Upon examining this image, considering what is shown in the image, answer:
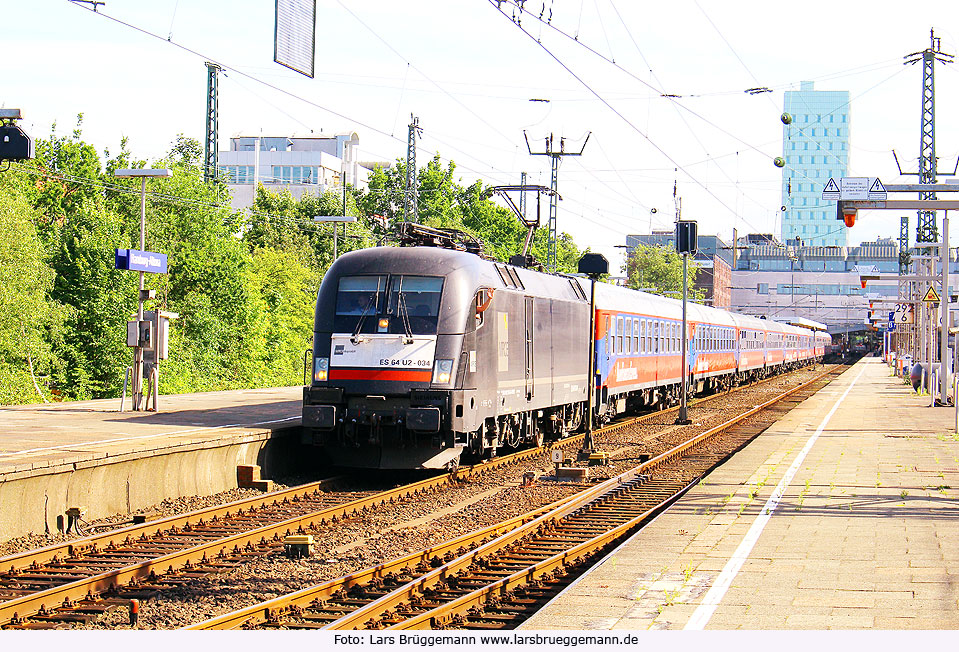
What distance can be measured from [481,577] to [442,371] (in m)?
5.81

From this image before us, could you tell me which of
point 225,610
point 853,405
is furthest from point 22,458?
point 853,405

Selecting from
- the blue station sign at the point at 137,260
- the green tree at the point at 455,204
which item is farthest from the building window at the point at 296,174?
the blue station sign at the point at 137,260

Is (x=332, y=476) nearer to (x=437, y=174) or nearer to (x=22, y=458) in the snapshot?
(x=22, y=458)

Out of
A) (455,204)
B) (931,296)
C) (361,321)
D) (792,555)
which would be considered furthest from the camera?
(455,204)

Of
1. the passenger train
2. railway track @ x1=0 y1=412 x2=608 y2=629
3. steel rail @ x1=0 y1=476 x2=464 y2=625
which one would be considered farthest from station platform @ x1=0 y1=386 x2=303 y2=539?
steel rail @ x1=0 y1=476 x2=464 y2=625

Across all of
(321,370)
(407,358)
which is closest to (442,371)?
(407,358)

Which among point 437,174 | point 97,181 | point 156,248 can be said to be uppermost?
point 437,174

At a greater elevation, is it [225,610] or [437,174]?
[437,174]

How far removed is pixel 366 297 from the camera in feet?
52.6

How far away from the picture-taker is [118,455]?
511 inches

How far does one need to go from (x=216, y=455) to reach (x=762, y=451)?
9.61 metres

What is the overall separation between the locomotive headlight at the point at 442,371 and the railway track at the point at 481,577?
2.41 m

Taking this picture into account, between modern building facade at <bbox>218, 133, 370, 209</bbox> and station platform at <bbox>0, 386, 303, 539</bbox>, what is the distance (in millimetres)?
90398

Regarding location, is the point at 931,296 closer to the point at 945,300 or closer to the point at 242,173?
the point at 945,300
